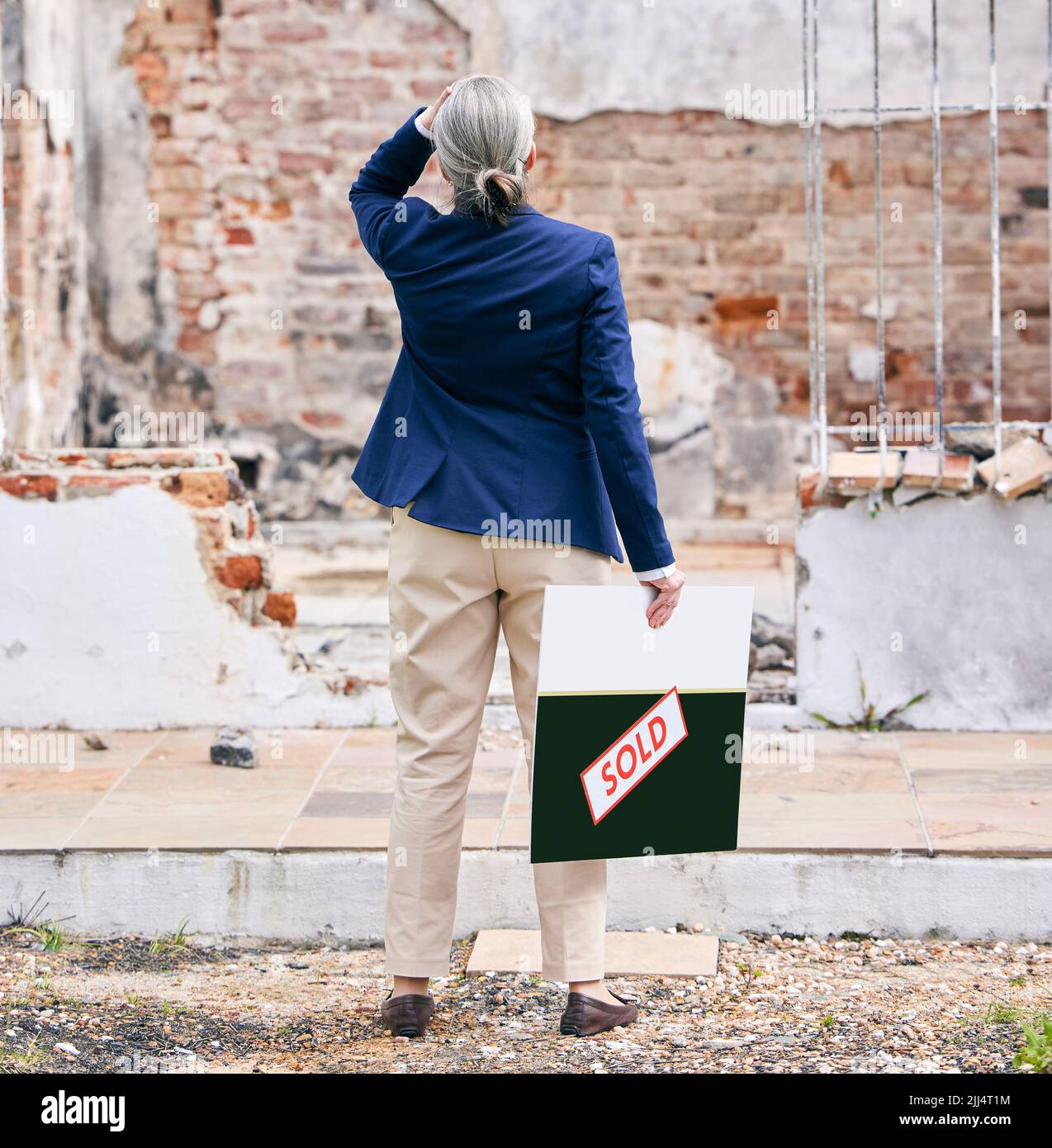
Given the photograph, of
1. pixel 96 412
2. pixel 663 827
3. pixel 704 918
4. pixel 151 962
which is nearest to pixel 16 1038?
pixel 151 962

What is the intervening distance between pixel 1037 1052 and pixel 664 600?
3.07 feet

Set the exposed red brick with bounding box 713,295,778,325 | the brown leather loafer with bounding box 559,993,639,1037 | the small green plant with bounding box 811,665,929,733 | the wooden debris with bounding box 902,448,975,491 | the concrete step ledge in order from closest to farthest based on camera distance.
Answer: the brown leather loafer with bounding box 559,993,639,1037, the concrete step ledge, the wooden debris with bounding box 902,448,975,491, the small green plant with bounding box 811,665,929,733, the exposed red brick with bounding box 713,295,778,325

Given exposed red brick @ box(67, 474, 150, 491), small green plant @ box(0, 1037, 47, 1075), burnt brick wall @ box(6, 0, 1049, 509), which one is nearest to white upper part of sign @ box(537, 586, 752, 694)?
small green plant @ box(0, 1037, 47, 1075)

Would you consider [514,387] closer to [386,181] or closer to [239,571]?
[386,181]

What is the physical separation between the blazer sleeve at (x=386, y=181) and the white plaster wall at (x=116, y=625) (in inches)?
68.2

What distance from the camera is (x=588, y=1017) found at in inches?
107

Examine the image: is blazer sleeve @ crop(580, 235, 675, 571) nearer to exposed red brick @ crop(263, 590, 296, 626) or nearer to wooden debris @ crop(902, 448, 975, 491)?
wooden debris @ crop(902, 448, 975, 491)

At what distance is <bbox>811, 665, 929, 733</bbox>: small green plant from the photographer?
420cm

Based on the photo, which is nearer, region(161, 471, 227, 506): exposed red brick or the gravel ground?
the gravel ground

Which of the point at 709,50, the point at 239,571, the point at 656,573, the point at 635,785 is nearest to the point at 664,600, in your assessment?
the point at 656,573

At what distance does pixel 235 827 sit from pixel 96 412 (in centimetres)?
439

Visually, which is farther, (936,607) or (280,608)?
(280,608)

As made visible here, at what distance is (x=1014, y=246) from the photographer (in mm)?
7199

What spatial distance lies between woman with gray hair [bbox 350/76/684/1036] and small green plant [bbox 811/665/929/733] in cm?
163
